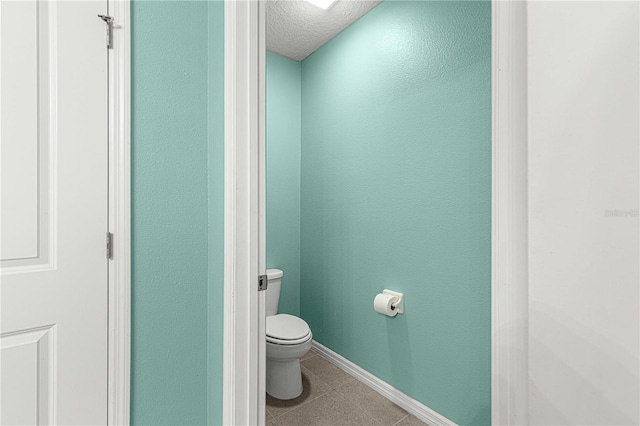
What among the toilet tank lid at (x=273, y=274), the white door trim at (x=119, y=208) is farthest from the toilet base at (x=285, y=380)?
the white door trim at (x=119, y=208)

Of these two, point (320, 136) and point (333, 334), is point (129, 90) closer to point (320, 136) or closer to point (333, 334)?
point (320, 136)

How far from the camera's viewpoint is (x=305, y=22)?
7.09ft

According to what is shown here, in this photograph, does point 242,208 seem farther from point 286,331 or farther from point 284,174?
point 284,174

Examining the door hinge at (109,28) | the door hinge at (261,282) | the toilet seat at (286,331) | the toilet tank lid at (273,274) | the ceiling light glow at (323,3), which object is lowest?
the toilet seat at (286,331)

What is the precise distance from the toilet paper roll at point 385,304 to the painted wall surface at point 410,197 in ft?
0.24

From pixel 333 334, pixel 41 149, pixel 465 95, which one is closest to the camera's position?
pixel 41 149

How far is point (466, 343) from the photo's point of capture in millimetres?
1517

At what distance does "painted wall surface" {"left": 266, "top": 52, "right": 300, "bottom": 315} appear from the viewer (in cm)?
253

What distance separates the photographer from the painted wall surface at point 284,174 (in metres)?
2.53

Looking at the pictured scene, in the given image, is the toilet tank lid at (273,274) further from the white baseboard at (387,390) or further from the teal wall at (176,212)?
the teal wall at (176,212)

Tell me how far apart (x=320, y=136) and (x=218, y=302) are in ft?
5.46

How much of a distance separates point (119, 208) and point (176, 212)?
0.18 meters

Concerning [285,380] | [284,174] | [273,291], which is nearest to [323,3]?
[284,174]

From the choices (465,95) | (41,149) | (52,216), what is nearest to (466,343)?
(465,95)
